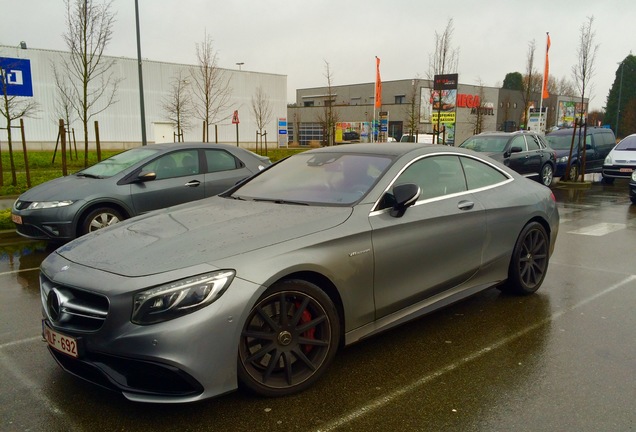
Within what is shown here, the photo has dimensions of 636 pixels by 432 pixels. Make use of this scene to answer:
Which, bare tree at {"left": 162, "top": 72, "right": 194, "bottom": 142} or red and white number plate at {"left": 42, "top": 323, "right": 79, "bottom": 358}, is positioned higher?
bare tree at {"left": 162, "top": 72, "right": 194, "bottom": 142}

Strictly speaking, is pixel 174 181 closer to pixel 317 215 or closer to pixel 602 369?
pixel 317 215

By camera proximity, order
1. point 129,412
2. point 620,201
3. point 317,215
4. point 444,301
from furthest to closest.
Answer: point 620,201 < point 444,301 < point 317,215 < point 129,412

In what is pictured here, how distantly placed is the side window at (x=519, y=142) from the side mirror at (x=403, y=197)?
41.3ft

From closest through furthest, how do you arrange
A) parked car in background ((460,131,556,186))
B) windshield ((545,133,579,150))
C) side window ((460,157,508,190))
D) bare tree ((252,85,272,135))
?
side window ((460,157,508,190)) < parked car in background ((460,131,556,186)) < windshield ((545,133,579,150)) < bare tree ((252,85,272,135))

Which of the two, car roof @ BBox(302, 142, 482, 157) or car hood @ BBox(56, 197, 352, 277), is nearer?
car hood @ BBox(56, 197, 352, 277)

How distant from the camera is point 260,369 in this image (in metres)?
3.06

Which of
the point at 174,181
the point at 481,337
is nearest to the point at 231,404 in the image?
the point at 481,337

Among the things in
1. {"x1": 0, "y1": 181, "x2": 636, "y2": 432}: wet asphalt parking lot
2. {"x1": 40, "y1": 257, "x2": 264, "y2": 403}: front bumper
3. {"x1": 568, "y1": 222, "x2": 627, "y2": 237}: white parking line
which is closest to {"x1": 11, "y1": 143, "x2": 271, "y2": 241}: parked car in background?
{"x1": 0, "y1": 181, "x2": 636, "y2": 432}: wet asphalt parking lot

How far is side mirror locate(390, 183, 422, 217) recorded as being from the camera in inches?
144

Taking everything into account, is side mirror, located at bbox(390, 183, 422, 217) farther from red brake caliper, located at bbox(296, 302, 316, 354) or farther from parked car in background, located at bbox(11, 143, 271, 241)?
parked car in background, located at bbox(11, 143, 271, 241)

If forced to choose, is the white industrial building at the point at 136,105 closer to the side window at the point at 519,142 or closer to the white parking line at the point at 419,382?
the side window at the point at 519,142

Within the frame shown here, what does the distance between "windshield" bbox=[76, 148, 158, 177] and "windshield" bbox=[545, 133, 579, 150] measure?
1603cm

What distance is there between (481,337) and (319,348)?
5.40 ft

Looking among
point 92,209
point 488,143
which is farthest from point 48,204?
point 488,143
